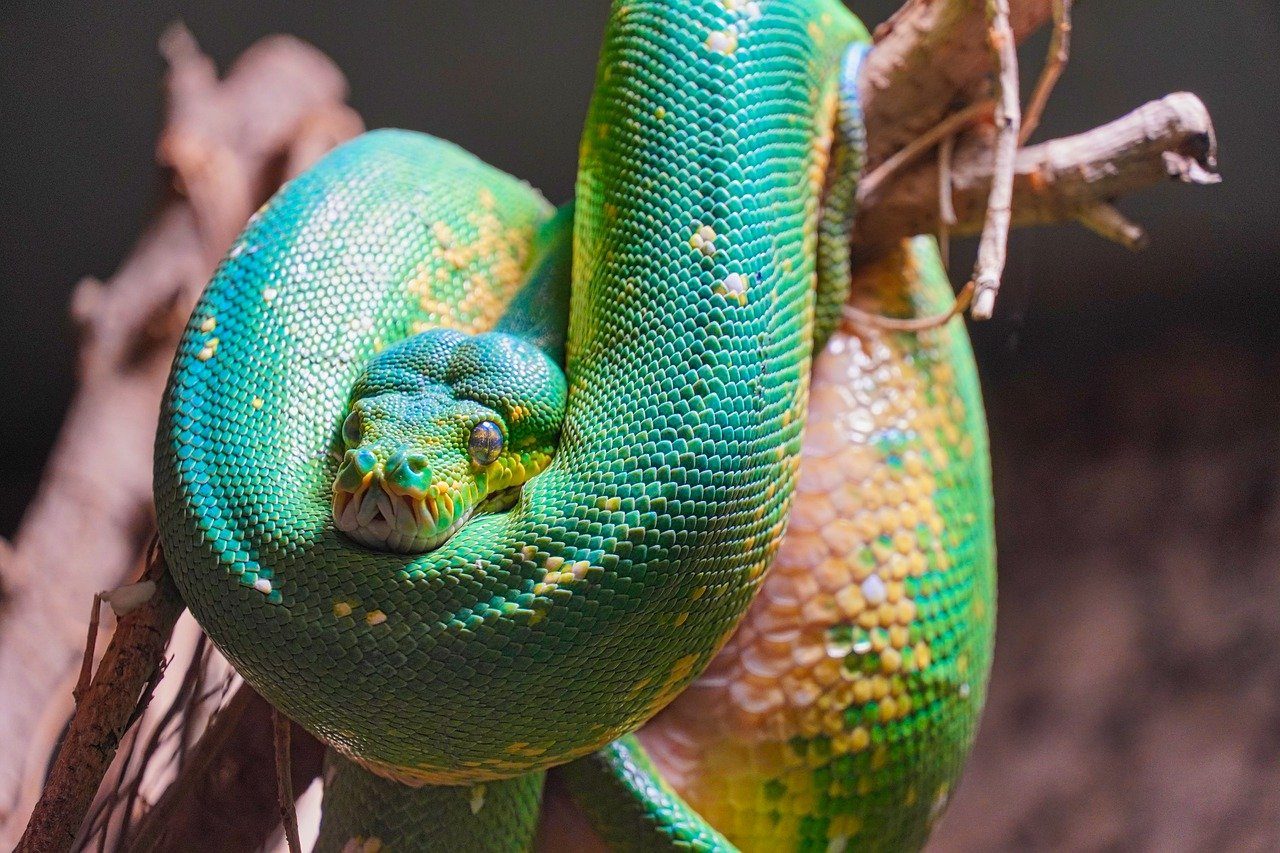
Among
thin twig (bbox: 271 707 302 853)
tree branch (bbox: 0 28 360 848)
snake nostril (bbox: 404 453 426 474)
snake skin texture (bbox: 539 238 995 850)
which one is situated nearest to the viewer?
snake nostril (bbox: 404 453 426 474)

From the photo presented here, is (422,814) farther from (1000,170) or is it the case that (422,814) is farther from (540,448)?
(1000,170)

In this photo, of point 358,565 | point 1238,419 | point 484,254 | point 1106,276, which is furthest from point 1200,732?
point 358,565

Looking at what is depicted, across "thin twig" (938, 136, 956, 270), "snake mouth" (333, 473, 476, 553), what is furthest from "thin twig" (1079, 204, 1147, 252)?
"snake mouth" (333, 473, 476, 553)

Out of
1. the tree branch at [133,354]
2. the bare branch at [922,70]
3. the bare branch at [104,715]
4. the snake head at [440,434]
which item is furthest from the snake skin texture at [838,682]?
the tree branch at [133,354]

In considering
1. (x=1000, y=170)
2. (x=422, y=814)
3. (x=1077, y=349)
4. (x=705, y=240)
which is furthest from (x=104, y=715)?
(x=1077, y=349)

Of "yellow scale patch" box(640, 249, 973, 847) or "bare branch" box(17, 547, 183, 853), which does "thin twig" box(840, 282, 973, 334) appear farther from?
"bare branch" box(17, 547, 183, 853)

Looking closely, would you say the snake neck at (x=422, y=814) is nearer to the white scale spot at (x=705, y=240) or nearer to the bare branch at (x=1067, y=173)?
the white scale spot at (x=705, y=240)
